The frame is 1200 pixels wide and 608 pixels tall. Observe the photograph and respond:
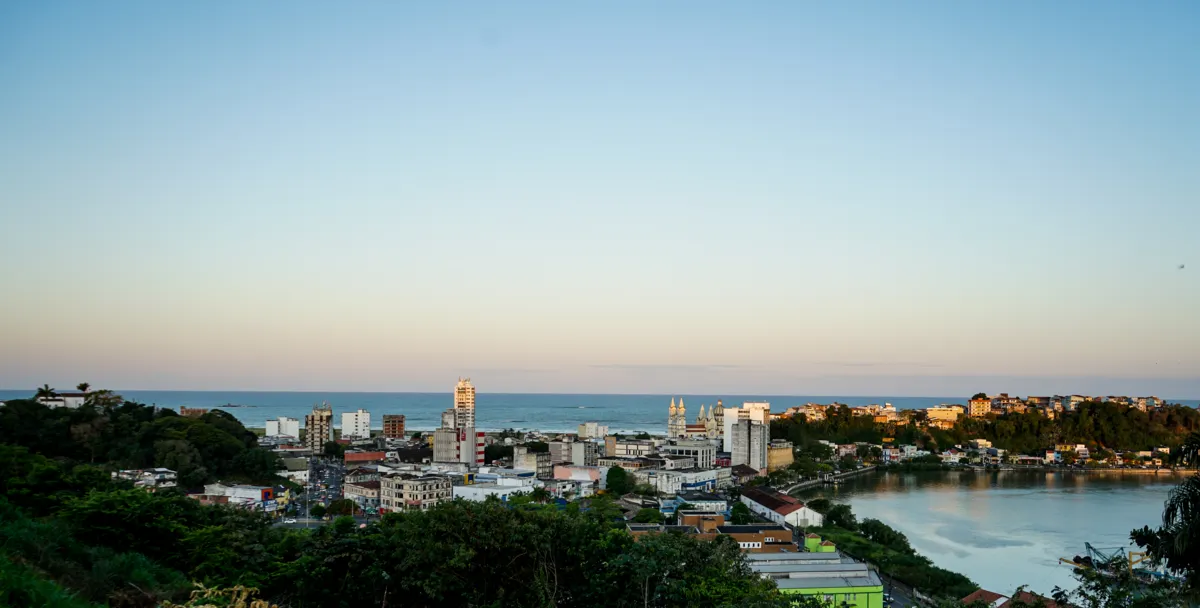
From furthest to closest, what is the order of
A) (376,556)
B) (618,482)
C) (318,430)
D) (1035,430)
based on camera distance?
1. (1035,430)
2. (318,430)
3. (618,482)
4. (376,556)

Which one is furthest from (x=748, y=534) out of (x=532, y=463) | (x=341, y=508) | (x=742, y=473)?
(x=742, y=473)

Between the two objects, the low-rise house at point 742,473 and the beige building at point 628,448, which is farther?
the beige building at point 628,448

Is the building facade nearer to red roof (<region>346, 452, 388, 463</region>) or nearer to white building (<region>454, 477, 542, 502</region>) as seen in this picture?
white building (<region>454, 477, 542, 502</region>)

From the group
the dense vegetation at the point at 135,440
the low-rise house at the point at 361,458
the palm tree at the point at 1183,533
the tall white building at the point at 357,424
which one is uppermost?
the palm tree at the point at 1183,533

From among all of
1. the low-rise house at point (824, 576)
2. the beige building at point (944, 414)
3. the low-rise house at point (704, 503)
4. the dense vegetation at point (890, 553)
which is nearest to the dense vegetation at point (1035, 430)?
the beige building at point (944, 414)

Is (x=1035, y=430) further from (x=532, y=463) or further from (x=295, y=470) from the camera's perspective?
(x=295, y=470)

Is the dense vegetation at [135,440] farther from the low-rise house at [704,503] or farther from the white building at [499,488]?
the low-rise house at [704,503]
